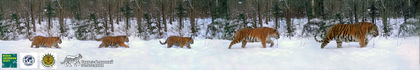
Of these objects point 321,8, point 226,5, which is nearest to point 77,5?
point 226,5

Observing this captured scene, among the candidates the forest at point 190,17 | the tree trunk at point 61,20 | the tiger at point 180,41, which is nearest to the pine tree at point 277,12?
the forest at point 190,17

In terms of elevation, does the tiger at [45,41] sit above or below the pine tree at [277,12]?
below

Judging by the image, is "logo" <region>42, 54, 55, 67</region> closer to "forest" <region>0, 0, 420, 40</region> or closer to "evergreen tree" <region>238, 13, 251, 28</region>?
"forest" <region>0, 0, 420, 40</region>

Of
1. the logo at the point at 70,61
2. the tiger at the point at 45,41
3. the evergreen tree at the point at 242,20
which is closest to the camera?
the logo at the point at 70,61

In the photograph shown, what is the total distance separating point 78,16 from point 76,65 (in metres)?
18.5

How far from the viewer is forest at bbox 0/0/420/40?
20.5m

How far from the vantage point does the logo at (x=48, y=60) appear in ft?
22.0

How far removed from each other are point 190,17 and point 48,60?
1718 cm

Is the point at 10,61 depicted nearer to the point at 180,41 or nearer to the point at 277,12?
the point at 180,41

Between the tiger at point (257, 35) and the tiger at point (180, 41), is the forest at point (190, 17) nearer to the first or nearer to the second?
the tiger at point (180, 41)

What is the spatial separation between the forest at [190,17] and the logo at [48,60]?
12.7 m

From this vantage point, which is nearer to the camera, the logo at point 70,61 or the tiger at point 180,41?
the logo at point 70,61

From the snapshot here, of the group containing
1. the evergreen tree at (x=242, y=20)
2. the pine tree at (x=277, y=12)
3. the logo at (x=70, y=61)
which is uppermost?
the pine tree at (x=277, y=12)

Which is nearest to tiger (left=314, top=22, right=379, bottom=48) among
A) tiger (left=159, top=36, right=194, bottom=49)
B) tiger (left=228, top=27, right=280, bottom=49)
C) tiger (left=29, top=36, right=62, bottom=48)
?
tiger (left=228, top=27, right=280, bottom=49)
